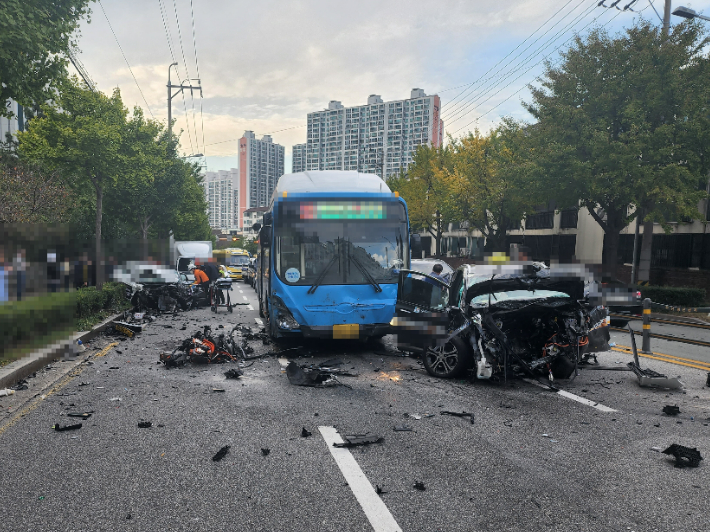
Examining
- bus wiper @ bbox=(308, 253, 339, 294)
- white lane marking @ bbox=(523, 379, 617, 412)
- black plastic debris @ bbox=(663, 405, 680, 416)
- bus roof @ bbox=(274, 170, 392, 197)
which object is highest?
bus roof @ bbox=(274, 170, 392, 197)

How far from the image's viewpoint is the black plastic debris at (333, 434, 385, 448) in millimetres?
4850

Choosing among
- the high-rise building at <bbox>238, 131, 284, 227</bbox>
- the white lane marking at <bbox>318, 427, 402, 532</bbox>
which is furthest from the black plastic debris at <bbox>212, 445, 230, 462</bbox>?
the high-rise building at <bbox>238, 131, 284, 227</bbox>

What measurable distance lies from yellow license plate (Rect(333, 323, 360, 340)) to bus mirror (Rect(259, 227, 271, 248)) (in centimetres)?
214

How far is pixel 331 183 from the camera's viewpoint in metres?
10.0

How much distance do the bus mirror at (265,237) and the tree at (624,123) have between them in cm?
1429

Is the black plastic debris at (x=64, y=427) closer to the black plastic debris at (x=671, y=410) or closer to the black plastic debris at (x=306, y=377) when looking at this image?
the black plastic debris at (x=306, y=377)

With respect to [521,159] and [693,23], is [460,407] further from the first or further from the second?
[521,159]

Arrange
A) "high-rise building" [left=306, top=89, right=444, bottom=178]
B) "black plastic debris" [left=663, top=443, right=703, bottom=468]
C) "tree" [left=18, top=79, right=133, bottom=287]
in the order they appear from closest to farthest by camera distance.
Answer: "black plastic debris" [left=663, top=443, right=703, bottom=468], "tree" [left=18, top=79, right=133, bottom=287], "high-rise building" [left=306, top=89, right=444, bottom=178]

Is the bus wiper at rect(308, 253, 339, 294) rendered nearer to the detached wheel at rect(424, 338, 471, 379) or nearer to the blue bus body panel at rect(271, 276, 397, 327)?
the blue bus body panel at rect(271, 276, 397, 327)

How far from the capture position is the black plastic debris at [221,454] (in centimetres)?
446

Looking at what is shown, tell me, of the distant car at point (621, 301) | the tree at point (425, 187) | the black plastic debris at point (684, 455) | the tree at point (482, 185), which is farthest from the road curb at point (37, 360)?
the tree at point (425, 187)

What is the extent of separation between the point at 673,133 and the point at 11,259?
818 inches

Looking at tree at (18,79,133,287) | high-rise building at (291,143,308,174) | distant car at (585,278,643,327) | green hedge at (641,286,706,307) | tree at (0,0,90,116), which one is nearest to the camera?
tree at (0,0,90,116)

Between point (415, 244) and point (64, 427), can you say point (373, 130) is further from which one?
point (64, 427)
